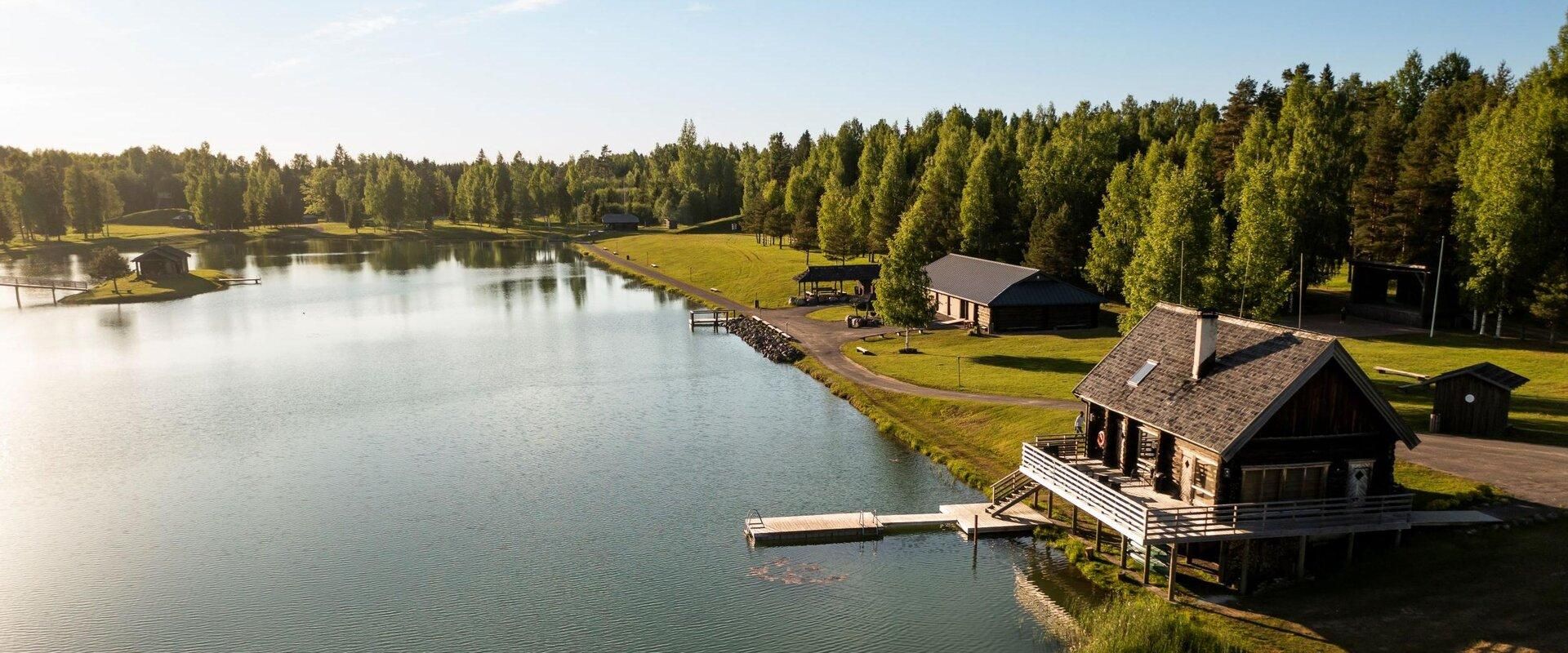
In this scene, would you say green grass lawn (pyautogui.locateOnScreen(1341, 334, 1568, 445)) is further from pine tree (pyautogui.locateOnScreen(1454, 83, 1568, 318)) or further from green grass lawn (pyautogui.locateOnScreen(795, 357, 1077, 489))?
green grass lawn (pyautogui.locateOnScreen(795, 357, 1077, 489))

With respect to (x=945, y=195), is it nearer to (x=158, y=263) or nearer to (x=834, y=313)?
(x=834, y=313)

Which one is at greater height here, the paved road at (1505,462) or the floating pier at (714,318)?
the paved road at (1505,462)

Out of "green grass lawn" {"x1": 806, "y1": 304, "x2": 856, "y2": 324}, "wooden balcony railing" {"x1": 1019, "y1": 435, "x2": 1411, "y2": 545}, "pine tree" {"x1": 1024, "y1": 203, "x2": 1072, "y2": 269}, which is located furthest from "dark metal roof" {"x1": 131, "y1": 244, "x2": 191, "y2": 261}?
"wooden balcony railing" {"x1": 1019, "y1": 435, "x2": 1411, "y2": 545}

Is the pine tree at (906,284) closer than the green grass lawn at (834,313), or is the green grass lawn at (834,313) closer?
the pine tree at (906,284)

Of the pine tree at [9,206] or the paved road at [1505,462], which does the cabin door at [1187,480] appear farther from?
the pine tree at [9,206]

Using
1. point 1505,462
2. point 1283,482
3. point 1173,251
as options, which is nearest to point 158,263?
point 1173,251

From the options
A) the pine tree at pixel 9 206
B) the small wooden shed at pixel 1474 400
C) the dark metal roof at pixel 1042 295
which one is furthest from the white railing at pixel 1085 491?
the pine tree at pixel 9 206

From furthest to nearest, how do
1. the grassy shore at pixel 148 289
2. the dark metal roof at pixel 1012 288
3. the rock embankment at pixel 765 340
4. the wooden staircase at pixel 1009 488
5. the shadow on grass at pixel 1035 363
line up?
1. the grassy shore at pixel 148 289
2. the dark metal roof at pixel 1012 288
3. the rock embankment at pixel 765 340
4. the shadow on grass at pixel 1035 363
5. the wooden staircase at pixel 1009 488
